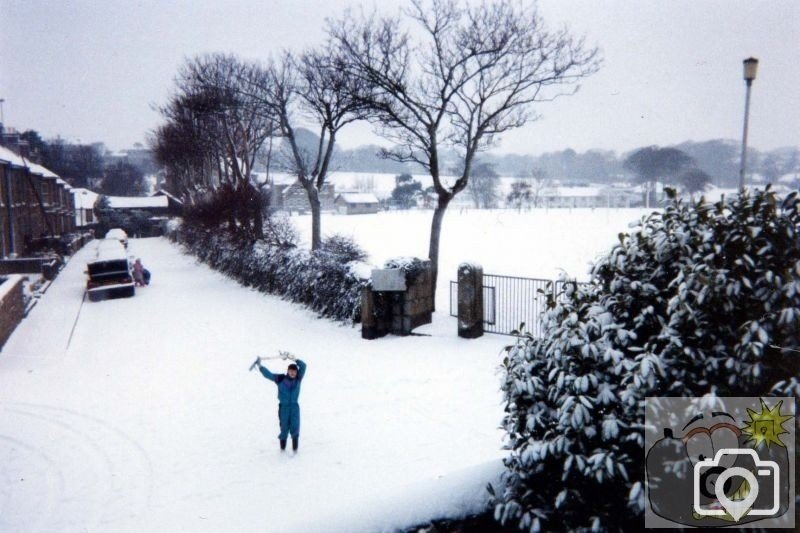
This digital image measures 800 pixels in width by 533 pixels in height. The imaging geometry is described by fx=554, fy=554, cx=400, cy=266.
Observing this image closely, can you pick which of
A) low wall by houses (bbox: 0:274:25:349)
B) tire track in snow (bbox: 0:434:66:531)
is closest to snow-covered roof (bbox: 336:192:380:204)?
low wall by houses (bbox: 0:274:25:349)

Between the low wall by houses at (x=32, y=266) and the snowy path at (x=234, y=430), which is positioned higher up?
the low wall by houses at (x=32, y=266)

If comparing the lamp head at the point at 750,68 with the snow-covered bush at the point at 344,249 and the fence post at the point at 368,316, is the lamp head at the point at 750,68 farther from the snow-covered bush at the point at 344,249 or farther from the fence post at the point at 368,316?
the snow-covered bush at the point at 344,249

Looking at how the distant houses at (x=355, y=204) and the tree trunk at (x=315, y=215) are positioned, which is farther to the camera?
the distant houses at (x=355, y=204)

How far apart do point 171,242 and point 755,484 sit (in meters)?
50.7

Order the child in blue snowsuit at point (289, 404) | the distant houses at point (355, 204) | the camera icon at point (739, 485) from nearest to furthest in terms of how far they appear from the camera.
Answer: the camera icon at point (739, 485) < the child in blue snowsuit at point (289, 404) < the distant houses at point (355, 204)

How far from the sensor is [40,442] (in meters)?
7.96

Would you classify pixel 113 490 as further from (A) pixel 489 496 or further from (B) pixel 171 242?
(B) pixel 171 242

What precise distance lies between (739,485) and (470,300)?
9.62 metres

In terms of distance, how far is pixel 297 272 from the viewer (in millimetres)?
18781

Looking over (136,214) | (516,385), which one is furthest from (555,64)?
(136,214)

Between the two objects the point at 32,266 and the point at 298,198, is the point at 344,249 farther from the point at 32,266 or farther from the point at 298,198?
the point at 298,198

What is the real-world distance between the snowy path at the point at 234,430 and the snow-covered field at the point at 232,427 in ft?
0.08

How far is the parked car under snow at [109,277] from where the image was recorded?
2056cm

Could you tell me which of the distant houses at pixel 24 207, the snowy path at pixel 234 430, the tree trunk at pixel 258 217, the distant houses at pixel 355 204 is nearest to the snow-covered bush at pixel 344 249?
the snowy path at pixel 234 430
